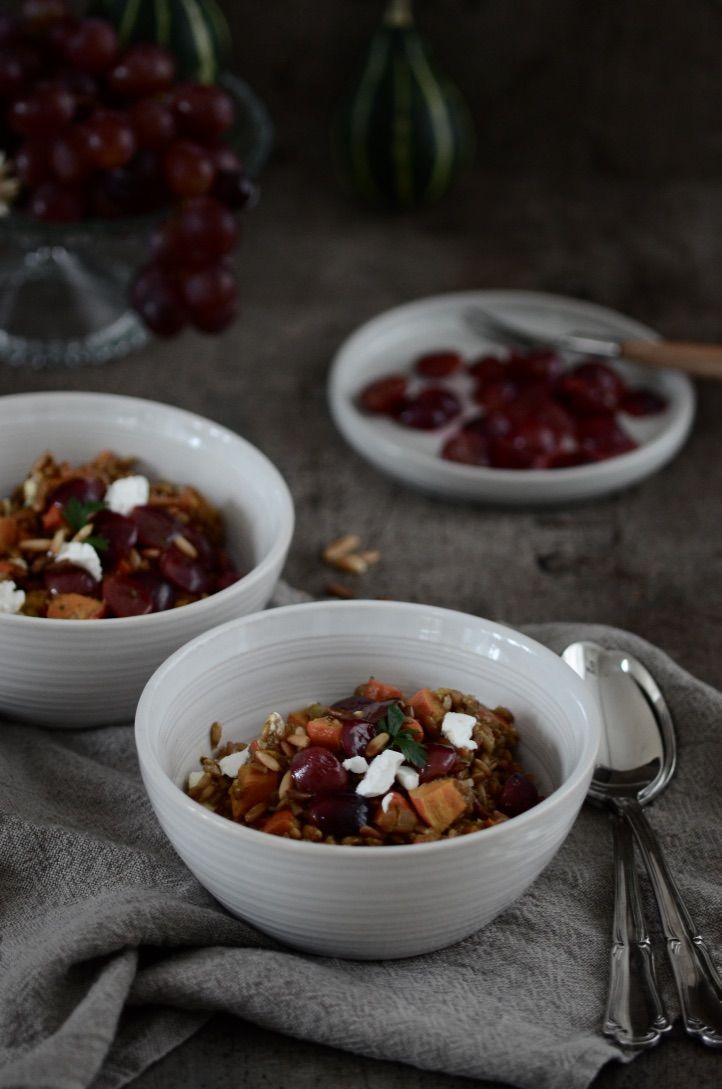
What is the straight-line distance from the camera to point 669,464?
1.50 metres

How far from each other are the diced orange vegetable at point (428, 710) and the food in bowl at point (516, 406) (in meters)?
0.55

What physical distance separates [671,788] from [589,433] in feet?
1.91

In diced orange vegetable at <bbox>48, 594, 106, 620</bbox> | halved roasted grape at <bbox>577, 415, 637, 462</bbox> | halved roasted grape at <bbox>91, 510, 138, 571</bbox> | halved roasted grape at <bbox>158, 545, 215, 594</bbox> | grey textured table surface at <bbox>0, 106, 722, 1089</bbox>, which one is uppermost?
halved roasted grape at <bbox>91, 510, 138, 571</bbox>

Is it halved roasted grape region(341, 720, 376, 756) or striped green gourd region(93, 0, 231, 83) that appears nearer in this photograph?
halved roasted grape region(341, 720, 376, 756)

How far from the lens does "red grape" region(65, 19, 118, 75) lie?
1430mm

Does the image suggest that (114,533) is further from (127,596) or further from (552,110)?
(552,110)

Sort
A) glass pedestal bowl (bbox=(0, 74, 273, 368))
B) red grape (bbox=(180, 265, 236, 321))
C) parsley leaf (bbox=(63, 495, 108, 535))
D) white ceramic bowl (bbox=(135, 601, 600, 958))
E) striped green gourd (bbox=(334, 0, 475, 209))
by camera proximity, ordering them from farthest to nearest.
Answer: striped green gourd (bbox=(334, 0, 475, 209))
glass pedestal bowl (bbox=(0, 74, 273, 368))
red grape (bbox=(180, 265, 236, 321))
parsley leaf (bbox=(63, 495, 108, 535))
white ceramic bowl (bbox=(135, 601, 600, 958))

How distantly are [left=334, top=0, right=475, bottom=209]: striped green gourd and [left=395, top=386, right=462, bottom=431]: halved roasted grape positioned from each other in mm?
573

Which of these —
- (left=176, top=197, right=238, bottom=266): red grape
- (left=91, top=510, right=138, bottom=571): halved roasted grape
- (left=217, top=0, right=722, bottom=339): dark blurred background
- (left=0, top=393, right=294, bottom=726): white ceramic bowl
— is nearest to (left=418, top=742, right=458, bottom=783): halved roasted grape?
(left=0, top=393, right=294, bottom=726): white ceramic bowl

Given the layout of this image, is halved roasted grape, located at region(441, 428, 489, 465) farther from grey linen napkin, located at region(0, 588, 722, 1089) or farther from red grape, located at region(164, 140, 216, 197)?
grey linen napkin, located at region(0, 588, 722, 1089)

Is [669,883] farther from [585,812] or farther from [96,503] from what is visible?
[96,503]

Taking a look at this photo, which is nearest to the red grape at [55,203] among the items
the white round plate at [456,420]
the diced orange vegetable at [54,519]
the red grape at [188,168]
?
the red grape at [188,168]

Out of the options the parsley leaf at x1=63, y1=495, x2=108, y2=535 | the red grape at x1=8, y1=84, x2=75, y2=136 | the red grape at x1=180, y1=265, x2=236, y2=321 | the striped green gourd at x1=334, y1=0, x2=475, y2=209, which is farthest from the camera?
the striped green gourd at x1=334, y1=0, x2=475, y2=209

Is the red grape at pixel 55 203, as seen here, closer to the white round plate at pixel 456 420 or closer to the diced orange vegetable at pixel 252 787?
the white round plate at pixel 456 420
